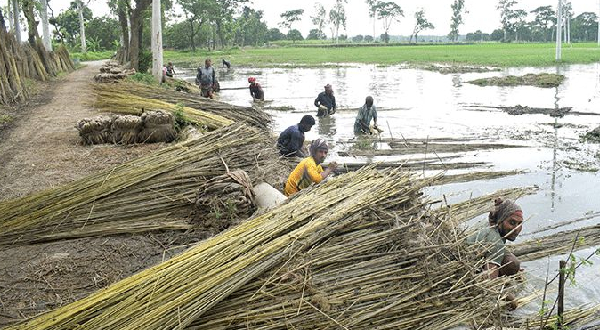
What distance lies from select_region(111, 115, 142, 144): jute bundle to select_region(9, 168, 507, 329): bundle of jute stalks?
6.25 meters

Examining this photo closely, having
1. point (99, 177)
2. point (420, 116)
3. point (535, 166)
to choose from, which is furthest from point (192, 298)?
point (420, 116)

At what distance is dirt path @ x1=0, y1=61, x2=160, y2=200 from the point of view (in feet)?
24.1

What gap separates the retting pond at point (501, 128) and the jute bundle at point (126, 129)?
3746 millimetres

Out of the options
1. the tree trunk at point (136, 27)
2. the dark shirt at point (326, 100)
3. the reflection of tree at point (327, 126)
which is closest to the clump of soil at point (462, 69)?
the tree trunk at point (136, 27)

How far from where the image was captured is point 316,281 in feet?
11.6

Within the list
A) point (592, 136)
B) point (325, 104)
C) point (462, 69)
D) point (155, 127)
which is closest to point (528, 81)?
point (462, 69)

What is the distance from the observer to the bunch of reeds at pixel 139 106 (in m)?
10.4

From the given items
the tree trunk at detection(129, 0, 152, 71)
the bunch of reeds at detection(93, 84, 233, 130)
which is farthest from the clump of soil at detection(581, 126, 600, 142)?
the tree trunk at detection(129, 0, 152, 71)

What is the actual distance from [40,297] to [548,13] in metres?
119

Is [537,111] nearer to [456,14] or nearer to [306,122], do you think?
[306,122]

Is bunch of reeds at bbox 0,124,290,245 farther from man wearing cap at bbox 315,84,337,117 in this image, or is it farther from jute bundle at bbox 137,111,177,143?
man wearing cap at bbox 315,84,337,117

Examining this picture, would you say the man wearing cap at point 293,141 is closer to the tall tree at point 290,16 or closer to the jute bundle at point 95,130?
the jute bundle at point 95,130

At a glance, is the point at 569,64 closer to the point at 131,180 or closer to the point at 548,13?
the point at 131,180

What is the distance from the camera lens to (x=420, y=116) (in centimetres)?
1616
